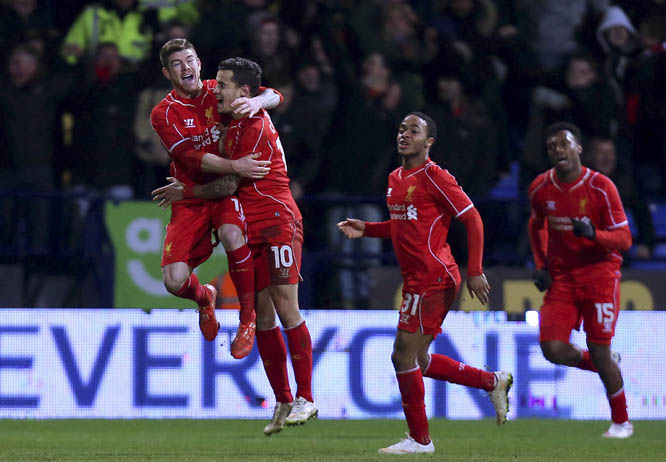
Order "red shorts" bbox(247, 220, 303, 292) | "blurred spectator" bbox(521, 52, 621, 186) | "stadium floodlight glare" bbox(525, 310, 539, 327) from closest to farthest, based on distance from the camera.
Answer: "red shorts" bbox(247, 220, 303, 292), "stadium floodlight glare" bbox(525, 310, 539, 327), "blurred spectator" bbox(521, 52, 621, 186)

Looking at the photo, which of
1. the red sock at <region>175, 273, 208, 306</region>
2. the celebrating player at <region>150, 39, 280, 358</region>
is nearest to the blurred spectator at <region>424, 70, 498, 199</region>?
the celebrating player at <region>150, 39, 280, 358</region>

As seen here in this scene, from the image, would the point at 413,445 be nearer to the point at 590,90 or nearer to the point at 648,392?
the point at 648,392

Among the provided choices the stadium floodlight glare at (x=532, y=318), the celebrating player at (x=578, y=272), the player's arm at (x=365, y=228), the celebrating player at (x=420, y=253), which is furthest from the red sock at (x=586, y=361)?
the player's arm at (x=365, y=228)

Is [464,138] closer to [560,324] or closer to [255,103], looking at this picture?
[560,324]

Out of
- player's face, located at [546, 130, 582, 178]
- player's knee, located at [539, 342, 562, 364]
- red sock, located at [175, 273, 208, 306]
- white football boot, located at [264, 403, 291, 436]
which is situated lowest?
white football boot, located at [264, 403, 291, 436]

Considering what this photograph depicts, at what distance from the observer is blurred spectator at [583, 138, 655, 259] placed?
36.4ft

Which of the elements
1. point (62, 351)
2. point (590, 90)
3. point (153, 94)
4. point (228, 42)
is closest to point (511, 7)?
point (590, 90)

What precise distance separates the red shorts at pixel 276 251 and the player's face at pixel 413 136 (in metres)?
0.86

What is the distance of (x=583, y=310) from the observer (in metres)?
8.82

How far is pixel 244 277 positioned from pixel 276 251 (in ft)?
0.83

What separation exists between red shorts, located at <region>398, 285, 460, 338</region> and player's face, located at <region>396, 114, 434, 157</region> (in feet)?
2.76

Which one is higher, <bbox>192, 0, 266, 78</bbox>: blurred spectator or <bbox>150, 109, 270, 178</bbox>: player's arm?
<bbox>192, 0, 266, 78</bbox>: blurred spectator

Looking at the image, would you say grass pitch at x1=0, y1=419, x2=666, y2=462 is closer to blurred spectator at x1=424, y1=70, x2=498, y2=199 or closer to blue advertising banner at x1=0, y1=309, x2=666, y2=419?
blue advertising banner at x1=0, y1=309, x2=666, y2=419

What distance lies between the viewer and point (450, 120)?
1155 cm
